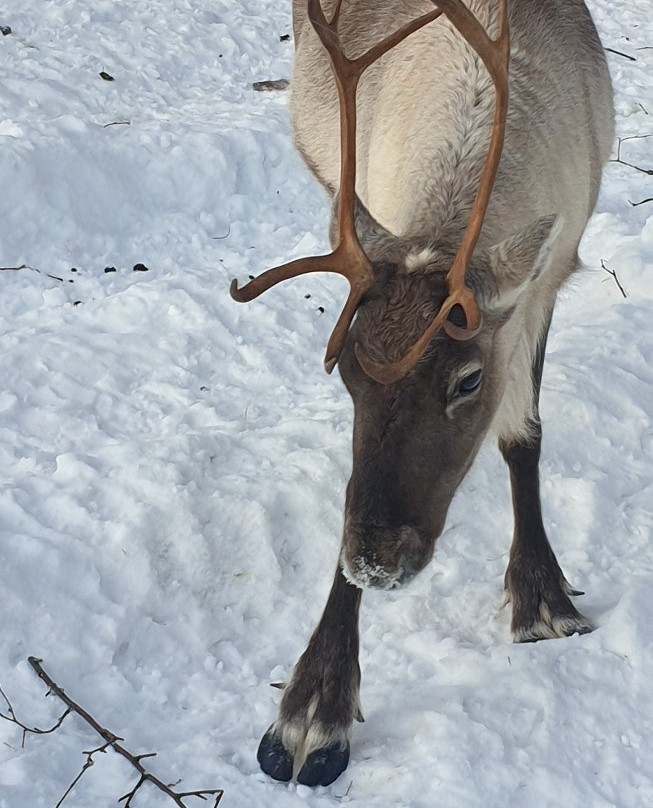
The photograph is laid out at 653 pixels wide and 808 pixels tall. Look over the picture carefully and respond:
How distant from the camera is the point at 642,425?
13.1 feet

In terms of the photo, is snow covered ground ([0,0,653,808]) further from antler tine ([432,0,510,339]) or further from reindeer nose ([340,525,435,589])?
antler tine ([432,0,510,339])

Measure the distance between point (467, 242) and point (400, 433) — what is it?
0.47 meters

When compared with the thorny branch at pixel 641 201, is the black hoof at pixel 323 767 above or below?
above

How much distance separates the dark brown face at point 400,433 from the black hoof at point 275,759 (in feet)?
1.97

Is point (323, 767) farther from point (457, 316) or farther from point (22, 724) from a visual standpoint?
point (457, 316)

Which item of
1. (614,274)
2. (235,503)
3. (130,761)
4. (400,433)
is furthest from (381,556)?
(614,274)

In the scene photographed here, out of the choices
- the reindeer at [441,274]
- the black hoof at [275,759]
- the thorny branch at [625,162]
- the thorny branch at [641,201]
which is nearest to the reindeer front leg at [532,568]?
the reindeer at [441,274]

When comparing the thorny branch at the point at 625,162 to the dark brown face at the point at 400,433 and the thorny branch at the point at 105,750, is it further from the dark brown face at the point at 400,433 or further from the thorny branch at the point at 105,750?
the thorny branch at the point at 105,750

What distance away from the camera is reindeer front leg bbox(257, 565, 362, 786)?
2658 millimetres

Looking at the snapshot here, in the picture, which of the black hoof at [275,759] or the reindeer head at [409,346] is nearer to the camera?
the reindeer head at [409,346]

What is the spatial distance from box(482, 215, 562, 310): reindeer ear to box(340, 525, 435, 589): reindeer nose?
64cm

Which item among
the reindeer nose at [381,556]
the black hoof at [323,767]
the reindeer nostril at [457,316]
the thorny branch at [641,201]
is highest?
the reindeer nostril at [457,316]

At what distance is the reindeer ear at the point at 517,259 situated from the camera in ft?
8.46

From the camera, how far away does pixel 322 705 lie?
109 inches
